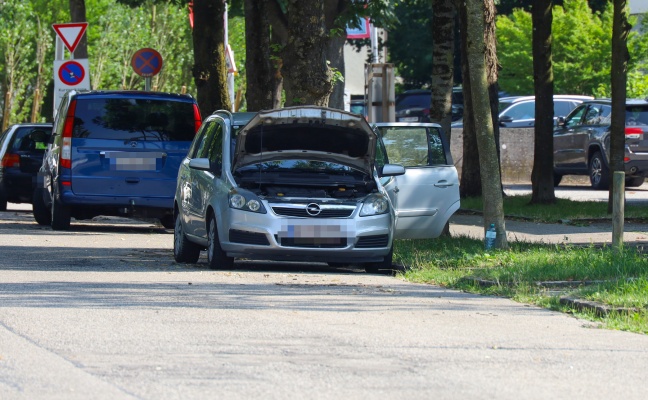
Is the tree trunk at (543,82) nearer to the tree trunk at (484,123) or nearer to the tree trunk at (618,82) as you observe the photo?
the tree trunk at (618,82)

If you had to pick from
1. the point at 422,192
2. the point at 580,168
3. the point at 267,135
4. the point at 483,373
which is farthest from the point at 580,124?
the point at 483,373

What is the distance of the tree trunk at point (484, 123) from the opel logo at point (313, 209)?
7.81 feet

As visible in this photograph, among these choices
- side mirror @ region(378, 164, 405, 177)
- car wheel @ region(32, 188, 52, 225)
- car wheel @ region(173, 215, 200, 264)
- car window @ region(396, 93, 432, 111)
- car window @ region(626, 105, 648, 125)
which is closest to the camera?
side mirror @ region(378, 164, 405, 177)

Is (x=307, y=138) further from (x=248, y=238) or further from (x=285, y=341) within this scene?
(x=285, y=341)

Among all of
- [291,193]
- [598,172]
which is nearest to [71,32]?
[598,172]

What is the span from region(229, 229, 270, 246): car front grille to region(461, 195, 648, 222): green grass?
27.2 ft

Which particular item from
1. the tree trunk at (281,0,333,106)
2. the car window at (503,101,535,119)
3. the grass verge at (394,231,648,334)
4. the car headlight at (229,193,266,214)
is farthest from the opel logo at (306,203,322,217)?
the car window at (503,101,535,119)

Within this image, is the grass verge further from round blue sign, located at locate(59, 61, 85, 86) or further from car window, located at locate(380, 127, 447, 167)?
round blue sign, located at locate(59, 61, 85, 86)

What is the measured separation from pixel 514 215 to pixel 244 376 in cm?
1437

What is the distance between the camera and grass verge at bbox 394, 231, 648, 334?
10.4m

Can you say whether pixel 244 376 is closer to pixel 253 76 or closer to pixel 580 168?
pixel 253 76

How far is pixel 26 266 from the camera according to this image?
1363 centimetres

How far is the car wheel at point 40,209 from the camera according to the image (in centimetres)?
2038

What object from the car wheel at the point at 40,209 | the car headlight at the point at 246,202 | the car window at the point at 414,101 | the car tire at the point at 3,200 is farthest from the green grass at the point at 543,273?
the car window at the point at 414,101
